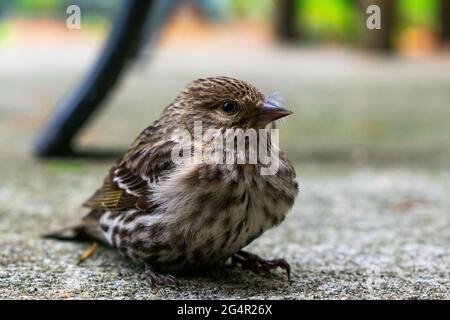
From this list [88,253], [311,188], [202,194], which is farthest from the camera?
[311,188]

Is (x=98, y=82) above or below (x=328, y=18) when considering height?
below

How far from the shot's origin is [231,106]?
300 centimetres

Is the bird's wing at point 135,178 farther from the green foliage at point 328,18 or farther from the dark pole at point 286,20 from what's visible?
the green foliage at point 328,18

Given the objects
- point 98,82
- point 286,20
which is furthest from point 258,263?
point 286,20

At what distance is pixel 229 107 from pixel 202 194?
1.10 ft

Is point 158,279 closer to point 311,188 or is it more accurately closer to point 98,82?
point 311,188

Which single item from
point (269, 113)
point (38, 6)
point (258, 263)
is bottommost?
point (258, 263)

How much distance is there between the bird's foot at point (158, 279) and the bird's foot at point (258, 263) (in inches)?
12.6

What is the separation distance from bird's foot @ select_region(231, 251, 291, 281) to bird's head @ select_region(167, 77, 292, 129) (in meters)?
0.55

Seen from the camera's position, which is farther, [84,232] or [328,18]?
[328,18]

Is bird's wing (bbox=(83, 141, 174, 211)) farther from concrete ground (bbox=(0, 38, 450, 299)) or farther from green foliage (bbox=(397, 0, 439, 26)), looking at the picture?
green foliage (bbox=(397, 0, 439, 26))

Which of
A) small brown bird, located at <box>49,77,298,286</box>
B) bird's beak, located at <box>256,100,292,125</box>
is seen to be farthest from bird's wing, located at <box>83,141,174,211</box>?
bird's beak, located at <box>256,100,292,125</box>

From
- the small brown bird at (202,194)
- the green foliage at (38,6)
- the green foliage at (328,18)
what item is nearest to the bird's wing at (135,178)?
the small brown bird at (202,194)

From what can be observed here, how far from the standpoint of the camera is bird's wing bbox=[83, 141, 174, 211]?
3.09 meters
